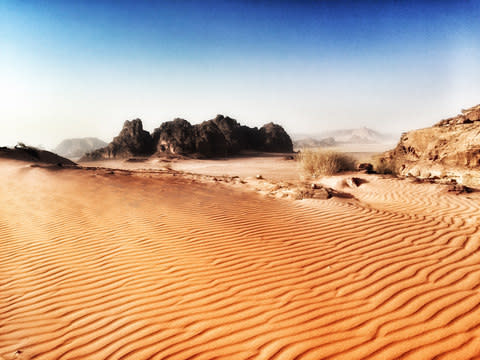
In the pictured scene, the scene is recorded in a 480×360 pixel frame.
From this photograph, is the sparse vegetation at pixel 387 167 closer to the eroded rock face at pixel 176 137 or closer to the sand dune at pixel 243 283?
the sand dune at pixel 243 283

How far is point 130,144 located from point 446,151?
3314 cm

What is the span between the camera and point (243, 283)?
10.1 feet

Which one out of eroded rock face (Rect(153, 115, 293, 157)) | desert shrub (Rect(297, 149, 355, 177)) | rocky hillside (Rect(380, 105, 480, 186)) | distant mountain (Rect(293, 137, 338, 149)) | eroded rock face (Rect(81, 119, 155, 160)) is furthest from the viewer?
distant mountain (Rect(293, 137, 338, 149))

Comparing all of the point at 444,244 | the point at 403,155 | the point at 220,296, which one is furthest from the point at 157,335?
the point at 403,155

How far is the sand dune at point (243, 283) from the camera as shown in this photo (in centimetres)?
215

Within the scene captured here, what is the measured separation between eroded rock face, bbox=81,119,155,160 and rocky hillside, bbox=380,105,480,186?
2963 centimetres

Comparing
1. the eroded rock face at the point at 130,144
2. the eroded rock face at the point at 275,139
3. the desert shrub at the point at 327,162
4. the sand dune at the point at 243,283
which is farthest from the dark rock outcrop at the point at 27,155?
the eroded rock face at the point at 275,139

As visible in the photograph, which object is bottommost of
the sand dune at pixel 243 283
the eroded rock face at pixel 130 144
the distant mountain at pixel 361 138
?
the sand dune at pixel 243 283

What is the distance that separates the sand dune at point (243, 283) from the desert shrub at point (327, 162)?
543 centimetres

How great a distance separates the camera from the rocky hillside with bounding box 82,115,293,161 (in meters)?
32.5

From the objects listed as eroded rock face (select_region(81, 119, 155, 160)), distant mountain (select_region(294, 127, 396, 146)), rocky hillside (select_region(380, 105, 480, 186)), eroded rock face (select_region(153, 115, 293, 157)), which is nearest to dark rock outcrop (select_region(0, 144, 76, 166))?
eroded rock face (select_region(81, 119, 155, 160))

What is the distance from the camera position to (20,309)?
296 cm

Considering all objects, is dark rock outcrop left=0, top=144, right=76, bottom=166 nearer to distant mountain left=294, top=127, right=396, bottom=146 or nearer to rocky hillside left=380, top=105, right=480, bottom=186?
rocky hillside left=380, top=105, right=480, bottom=186

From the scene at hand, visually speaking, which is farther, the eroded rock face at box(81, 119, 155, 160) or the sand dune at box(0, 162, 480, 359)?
the eroded rock face at box(81, 119, 155, 160)
